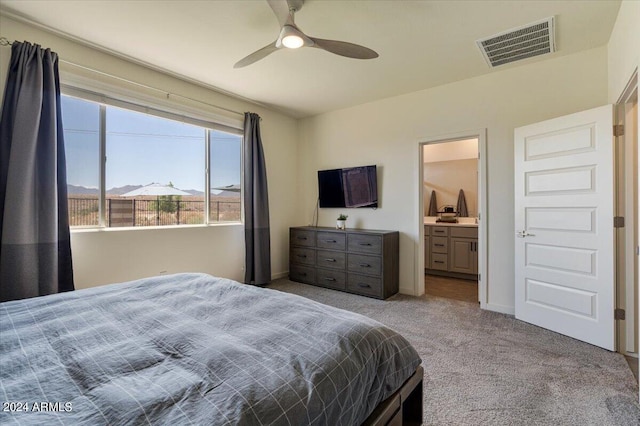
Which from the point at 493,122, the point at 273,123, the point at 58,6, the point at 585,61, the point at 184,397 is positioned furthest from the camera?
the point at 273,123

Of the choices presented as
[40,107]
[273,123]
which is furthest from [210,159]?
[40,107]

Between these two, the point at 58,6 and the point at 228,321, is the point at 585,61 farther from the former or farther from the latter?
the point at 58,6

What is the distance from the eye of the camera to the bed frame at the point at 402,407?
1.09 meters

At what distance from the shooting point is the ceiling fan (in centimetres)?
196

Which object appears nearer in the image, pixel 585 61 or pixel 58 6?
pixel 58 6

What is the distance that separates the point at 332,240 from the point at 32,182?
319 centimetres

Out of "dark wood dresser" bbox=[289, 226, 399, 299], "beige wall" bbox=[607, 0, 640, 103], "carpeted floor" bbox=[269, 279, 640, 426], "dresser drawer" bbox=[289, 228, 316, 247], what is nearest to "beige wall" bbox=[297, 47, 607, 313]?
"beige wall" bbox=[607, 0, 640, 103]

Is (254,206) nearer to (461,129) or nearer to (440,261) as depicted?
(461,129)

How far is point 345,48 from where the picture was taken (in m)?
2.25

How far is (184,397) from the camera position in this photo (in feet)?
2.56

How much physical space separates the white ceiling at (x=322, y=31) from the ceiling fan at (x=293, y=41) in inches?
12.8

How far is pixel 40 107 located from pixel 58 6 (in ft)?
2.67

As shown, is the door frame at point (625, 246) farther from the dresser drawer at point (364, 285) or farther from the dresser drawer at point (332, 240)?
the dresser drawer at point (332, 240)

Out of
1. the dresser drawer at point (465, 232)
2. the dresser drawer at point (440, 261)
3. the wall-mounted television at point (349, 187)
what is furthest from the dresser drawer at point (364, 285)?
the dresser drawer at point (465, 232)
